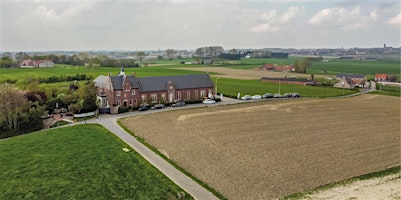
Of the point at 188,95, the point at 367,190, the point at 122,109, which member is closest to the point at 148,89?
the point at 122,109

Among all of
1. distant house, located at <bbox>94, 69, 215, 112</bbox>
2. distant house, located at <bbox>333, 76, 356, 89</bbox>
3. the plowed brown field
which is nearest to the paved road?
the plowed brown field

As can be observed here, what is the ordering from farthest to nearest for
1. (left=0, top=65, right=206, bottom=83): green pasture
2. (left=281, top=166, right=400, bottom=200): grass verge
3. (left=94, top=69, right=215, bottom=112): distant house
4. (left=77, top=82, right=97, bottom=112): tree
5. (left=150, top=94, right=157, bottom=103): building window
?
(left=0, top=65, right=206, bottom=83): green pasture, (left=150, top=94, right=157, bottom=103): building window, (left=94, top=69, right=215, bottom=112): distant house, (left=77, top=82, right=97, bottom=112): tree, (left=281, top=166, right=400, bottom=200): grass verge

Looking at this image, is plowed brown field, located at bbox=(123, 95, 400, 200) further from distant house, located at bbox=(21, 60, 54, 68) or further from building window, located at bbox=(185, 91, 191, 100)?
distant house, located at bbox=(21, 60, 54, 68)

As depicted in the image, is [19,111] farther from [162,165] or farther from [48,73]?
[48,73]

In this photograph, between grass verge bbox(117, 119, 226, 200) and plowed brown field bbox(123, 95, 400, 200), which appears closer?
grass verge bbox(117, 119, 226, 200)

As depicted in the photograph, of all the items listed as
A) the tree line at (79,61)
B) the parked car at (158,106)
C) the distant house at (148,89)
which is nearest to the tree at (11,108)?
the distant house at (148,89)
